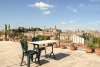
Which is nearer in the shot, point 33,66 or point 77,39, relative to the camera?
point 33,66

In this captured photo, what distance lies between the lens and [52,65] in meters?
7.92

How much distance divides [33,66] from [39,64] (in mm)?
355

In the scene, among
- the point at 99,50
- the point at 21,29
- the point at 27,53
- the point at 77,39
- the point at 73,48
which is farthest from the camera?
the point at 21,29

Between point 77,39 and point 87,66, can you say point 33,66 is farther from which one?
point 77,39

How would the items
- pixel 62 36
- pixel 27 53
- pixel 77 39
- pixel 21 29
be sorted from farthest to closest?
pixel 21 29
pixel 62 36
pixel 77 39
pixel 27 53

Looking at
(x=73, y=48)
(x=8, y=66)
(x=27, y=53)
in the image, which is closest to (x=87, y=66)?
(x=27, y=53)

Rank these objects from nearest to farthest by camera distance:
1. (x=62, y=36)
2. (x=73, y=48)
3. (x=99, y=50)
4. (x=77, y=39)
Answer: (x=99, y=50)
(x=73, y=48)
(x=77, y=39)
(x=62, y=36)


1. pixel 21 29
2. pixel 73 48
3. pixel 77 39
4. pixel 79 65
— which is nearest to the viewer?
pixel 79 65

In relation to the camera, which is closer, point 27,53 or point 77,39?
point 27,53

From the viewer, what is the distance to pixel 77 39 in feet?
66.0

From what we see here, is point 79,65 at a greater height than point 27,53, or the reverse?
point 27,53

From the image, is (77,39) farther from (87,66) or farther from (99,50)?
(87,66)

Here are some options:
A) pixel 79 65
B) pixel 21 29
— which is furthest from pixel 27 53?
pixel 21 29

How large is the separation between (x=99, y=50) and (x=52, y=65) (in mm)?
3890
